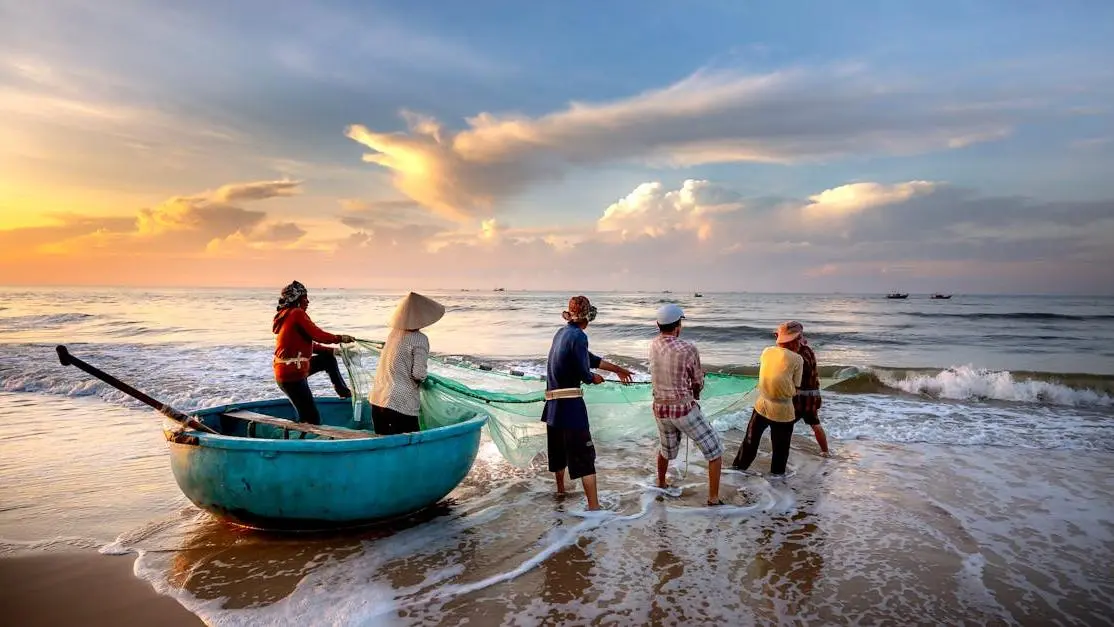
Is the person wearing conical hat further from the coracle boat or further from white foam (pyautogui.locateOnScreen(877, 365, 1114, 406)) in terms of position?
white foam (pyautogui.locateOnScreen(877, 365, 1114, 406))

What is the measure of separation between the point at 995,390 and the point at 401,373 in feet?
43.4

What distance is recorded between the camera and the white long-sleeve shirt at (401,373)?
5312mm

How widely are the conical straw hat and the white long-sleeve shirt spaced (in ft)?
0.32

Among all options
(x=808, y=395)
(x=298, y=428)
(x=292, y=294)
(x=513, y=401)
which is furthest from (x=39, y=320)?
(x=808, y=395)

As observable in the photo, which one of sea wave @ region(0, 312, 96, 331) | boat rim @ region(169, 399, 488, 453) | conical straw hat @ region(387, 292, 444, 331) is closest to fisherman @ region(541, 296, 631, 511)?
boat rim @ region(169, 399, 488, 453)

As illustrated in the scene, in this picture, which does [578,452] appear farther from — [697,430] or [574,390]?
[697,430]

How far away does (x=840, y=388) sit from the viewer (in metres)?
14.0

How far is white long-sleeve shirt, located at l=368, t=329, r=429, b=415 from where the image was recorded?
5.31 m

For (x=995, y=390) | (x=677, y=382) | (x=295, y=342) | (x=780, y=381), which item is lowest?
(x=995, y=390)

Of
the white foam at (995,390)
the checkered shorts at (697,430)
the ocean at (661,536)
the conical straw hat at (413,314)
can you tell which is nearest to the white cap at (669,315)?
the checkered shorts at (697,430)

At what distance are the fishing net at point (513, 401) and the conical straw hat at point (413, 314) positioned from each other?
66 cm

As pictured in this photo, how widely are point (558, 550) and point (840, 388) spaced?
11.3 m

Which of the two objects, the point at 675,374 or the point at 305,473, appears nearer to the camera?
the point at 305,473

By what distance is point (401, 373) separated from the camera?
534cm
